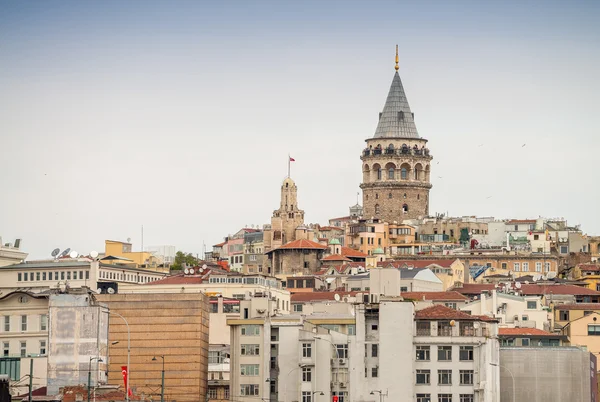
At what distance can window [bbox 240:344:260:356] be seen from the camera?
140 m

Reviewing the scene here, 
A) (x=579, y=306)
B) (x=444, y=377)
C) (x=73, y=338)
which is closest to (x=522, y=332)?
(x=579, y=306)

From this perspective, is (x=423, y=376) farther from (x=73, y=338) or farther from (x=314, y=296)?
(x=314, y=296)

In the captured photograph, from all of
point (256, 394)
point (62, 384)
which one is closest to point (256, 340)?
point (256, 394)

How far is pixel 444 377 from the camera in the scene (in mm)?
134125

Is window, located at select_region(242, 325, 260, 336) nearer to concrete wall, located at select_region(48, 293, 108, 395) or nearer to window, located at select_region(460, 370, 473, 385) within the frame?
concrete wall, located at select_region(48, 293, 108, 395)

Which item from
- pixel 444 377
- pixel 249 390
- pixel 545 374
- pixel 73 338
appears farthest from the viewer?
pixel 545 374

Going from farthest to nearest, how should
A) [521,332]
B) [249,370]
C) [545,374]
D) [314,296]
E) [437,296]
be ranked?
[314,296] → [437,296] → [521,332] → [545,374] → [249,370]

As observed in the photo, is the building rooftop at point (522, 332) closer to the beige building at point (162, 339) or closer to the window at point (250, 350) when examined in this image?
the beige building at point (162, 339)

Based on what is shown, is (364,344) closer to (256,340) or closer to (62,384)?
(256,340)

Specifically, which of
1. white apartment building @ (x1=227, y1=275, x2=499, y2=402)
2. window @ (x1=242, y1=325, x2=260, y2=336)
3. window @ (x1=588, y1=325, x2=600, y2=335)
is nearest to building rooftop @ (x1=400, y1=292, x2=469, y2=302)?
window @ (x1=588, y1=325, x2=600, y2=335)

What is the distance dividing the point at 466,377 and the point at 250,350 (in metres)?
14.9

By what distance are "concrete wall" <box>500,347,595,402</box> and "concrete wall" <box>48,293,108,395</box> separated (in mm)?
27325

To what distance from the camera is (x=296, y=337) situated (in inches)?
5384

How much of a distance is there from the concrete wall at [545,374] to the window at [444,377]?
11.9m
